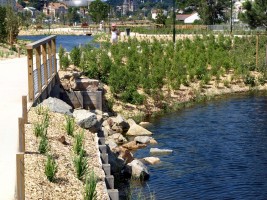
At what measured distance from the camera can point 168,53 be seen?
3241 cm

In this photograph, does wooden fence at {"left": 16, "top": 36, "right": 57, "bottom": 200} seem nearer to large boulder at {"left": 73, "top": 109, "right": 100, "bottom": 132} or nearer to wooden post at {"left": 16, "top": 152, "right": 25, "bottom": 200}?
large boulder at {"left": 73, "top": 109, "right": 100, "bottom": 132}

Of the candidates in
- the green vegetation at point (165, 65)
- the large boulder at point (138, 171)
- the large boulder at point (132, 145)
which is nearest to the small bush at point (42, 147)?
the large boulder at point (138, 171)

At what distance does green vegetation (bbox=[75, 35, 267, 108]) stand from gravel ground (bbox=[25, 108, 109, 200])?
1081cm

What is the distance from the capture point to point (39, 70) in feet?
53.6

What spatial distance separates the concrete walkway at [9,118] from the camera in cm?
959

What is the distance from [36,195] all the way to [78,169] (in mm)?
1449

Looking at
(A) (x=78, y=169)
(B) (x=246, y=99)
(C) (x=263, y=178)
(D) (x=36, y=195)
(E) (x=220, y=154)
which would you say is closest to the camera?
(D) (x=36, y=195)

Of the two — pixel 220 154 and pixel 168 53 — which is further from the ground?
pixel 168 53

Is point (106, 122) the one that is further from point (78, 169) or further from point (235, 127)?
point (78, 169)

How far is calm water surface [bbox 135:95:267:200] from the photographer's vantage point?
13548 millimetres

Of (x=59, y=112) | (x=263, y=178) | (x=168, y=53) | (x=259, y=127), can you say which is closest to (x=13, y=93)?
(x=59, y=112)

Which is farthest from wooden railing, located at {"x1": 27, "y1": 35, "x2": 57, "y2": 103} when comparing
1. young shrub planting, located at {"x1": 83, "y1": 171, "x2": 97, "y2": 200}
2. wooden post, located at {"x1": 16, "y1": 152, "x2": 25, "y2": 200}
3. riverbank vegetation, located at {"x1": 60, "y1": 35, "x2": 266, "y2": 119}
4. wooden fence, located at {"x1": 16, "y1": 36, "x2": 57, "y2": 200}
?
wooden post, located at {"x1": 16, "y1": 152, "x2": 25, "y2": 200}

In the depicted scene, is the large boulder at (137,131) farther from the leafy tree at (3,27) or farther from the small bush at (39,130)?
the leafy tree at (3,27)

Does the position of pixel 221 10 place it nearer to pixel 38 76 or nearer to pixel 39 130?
pixel 38 76
